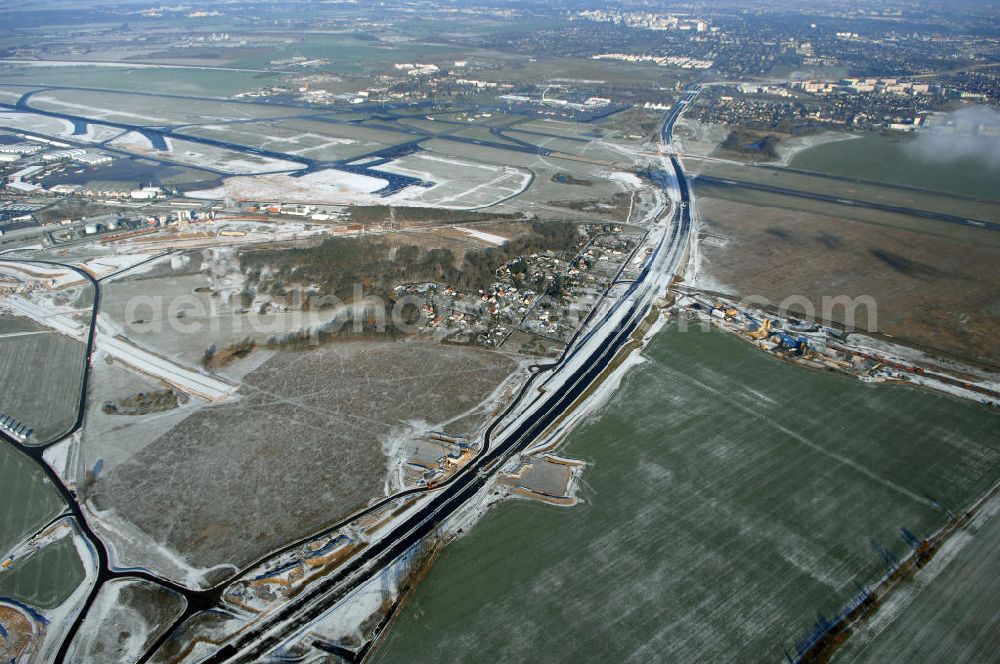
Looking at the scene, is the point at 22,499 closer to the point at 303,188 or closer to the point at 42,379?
the point at 42,379

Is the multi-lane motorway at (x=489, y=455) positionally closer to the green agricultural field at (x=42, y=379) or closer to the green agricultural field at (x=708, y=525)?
the green agricultural field at (x=42, y=379)

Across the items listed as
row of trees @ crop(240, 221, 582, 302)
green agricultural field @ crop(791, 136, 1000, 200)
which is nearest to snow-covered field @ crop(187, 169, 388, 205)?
row of trees @ crop(240, 221, 582, 302)

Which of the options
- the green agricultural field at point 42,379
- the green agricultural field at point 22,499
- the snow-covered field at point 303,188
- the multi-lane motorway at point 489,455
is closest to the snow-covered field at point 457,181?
the snow-covered field at point 303,188

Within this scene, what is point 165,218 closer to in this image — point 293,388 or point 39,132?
point 293,388

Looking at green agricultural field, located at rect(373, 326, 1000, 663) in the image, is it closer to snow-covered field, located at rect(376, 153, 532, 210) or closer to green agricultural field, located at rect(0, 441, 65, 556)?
green agricultural field, located at rect(0, 441, 65, 556)

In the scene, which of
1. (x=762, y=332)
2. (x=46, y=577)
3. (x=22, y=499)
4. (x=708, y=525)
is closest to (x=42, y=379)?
(x=22, y=499)

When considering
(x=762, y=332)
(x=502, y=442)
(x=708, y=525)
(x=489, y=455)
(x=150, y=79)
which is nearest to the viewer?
(x=708, y=525)
